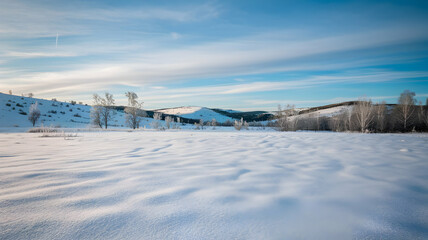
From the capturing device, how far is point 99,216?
1.29 meters

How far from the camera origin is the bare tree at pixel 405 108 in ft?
59.6

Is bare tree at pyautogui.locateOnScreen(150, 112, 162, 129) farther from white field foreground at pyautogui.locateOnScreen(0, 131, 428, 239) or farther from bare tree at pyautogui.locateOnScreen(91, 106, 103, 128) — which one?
white field foreground at pyautogui.locateOnScreen(0, 131, 428, 239)

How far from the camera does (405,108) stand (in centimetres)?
1827

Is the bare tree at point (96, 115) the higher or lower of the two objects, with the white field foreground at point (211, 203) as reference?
higher

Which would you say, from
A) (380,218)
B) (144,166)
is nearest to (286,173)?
(380,218)

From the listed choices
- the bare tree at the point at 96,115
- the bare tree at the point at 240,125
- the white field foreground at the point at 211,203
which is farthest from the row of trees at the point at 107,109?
the white field foreground at the point at 211,203

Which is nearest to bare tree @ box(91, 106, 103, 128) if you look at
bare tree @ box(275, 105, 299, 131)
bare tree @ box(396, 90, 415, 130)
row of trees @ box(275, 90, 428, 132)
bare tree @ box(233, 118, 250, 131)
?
bare tree @ box(233, 118, 250, 131)

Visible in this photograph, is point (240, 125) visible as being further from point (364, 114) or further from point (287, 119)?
point (364, 114)

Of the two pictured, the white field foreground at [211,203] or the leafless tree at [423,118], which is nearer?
the white field foreground at [211,203]

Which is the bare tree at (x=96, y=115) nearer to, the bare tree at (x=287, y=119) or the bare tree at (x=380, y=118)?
the bare tree at (x=287, y=119)

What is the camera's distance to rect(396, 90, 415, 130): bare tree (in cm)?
1818

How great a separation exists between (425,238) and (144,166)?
2949 mm

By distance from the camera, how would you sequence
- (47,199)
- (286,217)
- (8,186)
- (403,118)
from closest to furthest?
(286,217) < (47,199) < (8,186) < (403,118)

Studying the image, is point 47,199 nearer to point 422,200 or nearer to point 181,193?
point 181,193
